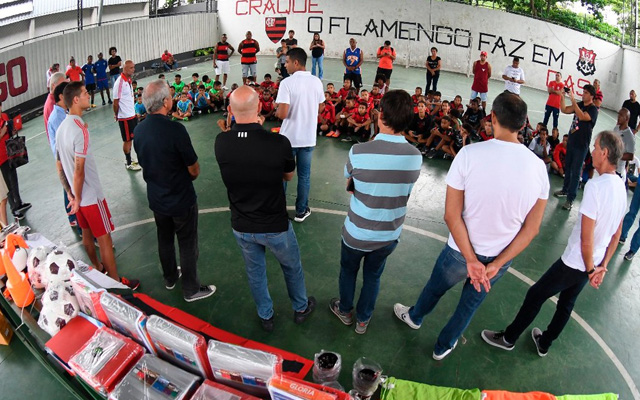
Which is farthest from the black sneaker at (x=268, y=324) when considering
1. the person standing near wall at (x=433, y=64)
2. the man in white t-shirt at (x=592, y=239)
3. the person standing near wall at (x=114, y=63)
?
the person standing near wall at (x=114, y=63)

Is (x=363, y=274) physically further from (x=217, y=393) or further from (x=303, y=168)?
(x=303, y=168)

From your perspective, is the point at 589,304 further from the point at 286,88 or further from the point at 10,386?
the point at 10,386

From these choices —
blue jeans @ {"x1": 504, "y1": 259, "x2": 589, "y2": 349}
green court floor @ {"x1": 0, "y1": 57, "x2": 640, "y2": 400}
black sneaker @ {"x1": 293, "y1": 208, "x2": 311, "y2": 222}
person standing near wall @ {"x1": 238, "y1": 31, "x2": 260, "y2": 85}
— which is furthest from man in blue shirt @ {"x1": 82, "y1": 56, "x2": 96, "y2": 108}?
blue jeans @ {"x1": 504, "y1": 259, "x2": 589, "y2": 349}

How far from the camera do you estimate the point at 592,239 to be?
3.46 m

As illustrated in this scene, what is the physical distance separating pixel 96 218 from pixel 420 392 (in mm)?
3734

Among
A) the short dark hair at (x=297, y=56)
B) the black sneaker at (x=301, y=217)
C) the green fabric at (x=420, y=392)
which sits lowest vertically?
the green fabric at (x=420, y=392)

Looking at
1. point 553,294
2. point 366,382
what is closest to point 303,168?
point 366,382

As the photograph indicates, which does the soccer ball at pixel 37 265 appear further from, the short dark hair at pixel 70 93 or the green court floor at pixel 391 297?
the short dark hair at pixel 70 93

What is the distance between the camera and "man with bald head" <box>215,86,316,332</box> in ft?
11.4

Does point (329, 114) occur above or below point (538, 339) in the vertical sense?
above

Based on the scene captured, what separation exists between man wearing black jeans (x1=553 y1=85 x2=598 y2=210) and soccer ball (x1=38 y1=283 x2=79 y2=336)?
23.2 feet

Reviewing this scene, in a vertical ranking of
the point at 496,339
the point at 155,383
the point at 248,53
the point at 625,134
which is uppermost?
the point at 248,53

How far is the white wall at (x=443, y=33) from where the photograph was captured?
15.4 m

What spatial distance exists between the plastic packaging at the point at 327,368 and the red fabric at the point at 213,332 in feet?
1.83
